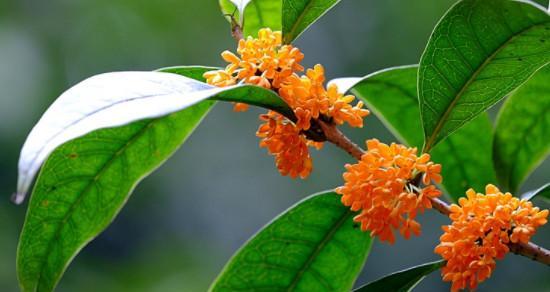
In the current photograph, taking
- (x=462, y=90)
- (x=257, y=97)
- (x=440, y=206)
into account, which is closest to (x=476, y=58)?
(x=462, y=90)

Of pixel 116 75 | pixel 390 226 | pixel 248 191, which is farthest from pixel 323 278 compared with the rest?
pixel 248 191

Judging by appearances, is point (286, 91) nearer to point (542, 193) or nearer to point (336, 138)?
point (336, 138)

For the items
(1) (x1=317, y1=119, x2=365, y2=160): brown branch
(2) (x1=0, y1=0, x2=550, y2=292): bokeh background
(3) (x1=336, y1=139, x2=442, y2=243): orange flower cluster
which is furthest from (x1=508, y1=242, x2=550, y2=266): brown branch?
(2) (x1=0, y1=0, x2=550, y2=292): bokeh background

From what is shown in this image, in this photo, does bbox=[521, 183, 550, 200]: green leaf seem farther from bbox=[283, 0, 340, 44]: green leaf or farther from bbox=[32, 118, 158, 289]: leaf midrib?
bbox=[32, 118, 158, 289]: leaf midrib

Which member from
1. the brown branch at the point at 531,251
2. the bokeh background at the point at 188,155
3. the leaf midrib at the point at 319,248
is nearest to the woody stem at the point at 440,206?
the brown branch at the point at 531,251

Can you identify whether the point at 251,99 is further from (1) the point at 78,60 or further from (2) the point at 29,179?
(1) the point at 78,60
